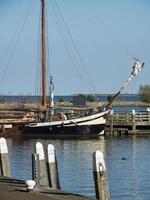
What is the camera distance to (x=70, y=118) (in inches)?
2446

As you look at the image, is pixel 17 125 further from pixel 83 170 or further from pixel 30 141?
pixel 83 170

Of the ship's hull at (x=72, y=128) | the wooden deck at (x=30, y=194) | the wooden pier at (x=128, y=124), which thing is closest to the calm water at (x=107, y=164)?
the wooden pier at (x=128, y=124)

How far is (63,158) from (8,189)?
23727 mm

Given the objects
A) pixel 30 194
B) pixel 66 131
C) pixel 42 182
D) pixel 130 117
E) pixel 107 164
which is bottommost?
pixel 107 164

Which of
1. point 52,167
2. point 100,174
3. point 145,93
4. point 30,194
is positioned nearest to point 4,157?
point 52,167

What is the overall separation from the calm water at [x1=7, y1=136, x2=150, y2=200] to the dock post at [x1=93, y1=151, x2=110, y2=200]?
633 centimetres

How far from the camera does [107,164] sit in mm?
36531

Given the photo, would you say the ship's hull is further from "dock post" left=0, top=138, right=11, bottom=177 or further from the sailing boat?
"dock post" left=0, top=138, right=11, bottom=177

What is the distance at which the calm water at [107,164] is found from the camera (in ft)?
87.3

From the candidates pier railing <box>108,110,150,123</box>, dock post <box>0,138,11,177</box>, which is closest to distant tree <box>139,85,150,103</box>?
pier railing <box>108,110,150,123</box>

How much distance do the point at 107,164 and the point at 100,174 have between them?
1883cm

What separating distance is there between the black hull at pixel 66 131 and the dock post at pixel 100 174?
42529mm

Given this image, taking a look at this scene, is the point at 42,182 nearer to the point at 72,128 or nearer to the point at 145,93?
the point at 72,128

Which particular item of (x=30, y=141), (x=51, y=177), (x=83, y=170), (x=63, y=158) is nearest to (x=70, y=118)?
(x=30, y=141)
